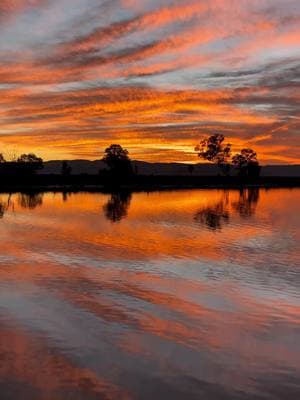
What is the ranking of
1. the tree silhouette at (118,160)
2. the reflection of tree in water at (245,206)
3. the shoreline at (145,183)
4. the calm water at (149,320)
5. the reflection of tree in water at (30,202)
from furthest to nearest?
1. the tree silhouette at (118,160)
2. the shoreline at (145,183)
3. the reflection of tree in water at (30,202)
4. the reflection of tree in water at (245,206)
5. the calm water at (149,320)

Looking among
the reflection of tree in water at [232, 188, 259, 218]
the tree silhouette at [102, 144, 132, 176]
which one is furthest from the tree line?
the reflection of tree in water at [232, 188, 259, 218]

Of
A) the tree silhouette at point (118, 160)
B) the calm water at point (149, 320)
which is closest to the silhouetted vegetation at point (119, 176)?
the tree silhouette at point (118, 160)

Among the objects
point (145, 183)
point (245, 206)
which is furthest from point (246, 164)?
point (245, 206)

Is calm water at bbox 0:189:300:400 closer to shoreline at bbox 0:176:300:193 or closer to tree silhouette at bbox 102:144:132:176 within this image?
shoreline at bbox 0:176:300:193

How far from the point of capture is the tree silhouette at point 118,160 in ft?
431

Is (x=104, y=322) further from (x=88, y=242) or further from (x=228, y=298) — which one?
(x=88, y=242)

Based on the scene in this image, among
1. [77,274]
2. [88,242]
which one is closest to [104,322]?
[77,274]

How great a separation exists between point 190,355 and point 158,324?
204 centimetres

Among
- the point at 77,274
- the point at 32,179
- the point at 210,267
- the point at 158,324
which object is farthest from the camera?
the point at 32,179

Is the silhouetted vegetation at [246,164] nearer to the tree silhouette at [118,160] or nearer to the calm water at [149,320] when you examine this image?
the tree silhouette at [118,160]

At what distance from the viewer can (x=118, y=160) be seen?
445ft

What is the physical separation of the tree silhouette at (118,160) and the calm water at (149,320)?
106 meters

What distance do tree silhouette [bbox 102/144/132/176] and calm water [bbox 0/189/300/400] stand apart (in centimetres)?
10586

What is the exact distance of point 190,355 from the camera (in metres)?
10.0
